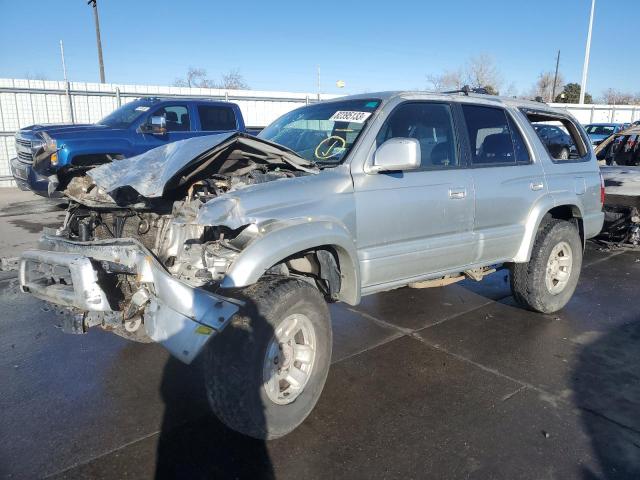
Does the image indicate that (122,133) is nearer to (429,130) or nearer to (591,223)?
(429,130)

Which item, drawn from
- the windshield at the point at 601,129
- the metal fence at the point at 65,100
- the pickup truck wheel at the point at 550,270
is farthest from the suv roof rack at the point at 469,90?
the windshield at the point at 601,129

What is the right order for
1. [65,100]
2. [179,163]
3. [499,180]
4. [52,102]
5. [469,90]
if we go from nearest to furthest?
[179,163] → [499,180] → [469,90] → [52,102] → [65,100]

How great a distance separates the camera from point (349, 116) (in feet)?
12.4

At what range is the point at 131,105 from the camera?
10.2m

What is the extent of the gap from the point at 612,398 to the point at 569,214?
225 centimetres

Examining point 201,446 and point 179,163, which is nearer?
point 201,446

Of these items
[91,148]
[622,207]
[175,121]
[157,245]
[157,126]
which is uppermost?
[175,121]

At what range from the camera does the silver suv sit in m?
2.72

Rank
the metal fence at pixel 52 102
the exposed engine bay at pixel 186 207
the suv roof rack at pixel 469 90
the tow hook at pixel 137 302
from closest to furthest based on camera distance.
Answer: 1. the tow hook at pixel 137 302
2. the exposed engine bay at pixel 186 207
3. the suv roof rack at pixel 469 90
4. the metal fence at pixel 52 102

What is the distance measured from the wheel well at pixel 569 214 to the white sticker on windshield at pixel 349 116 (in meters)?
2.30

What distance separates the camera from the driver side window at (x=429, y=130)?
3.81 meters

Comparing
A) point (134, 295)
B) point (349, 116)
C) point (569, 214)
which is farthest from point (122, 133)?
point (569, 214)

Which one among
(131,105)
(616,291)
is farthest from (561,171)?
(131,105)

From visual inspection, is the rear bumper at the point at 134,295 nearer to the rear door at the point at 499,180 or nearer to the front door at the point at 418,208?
the front door at the point at 418,208
